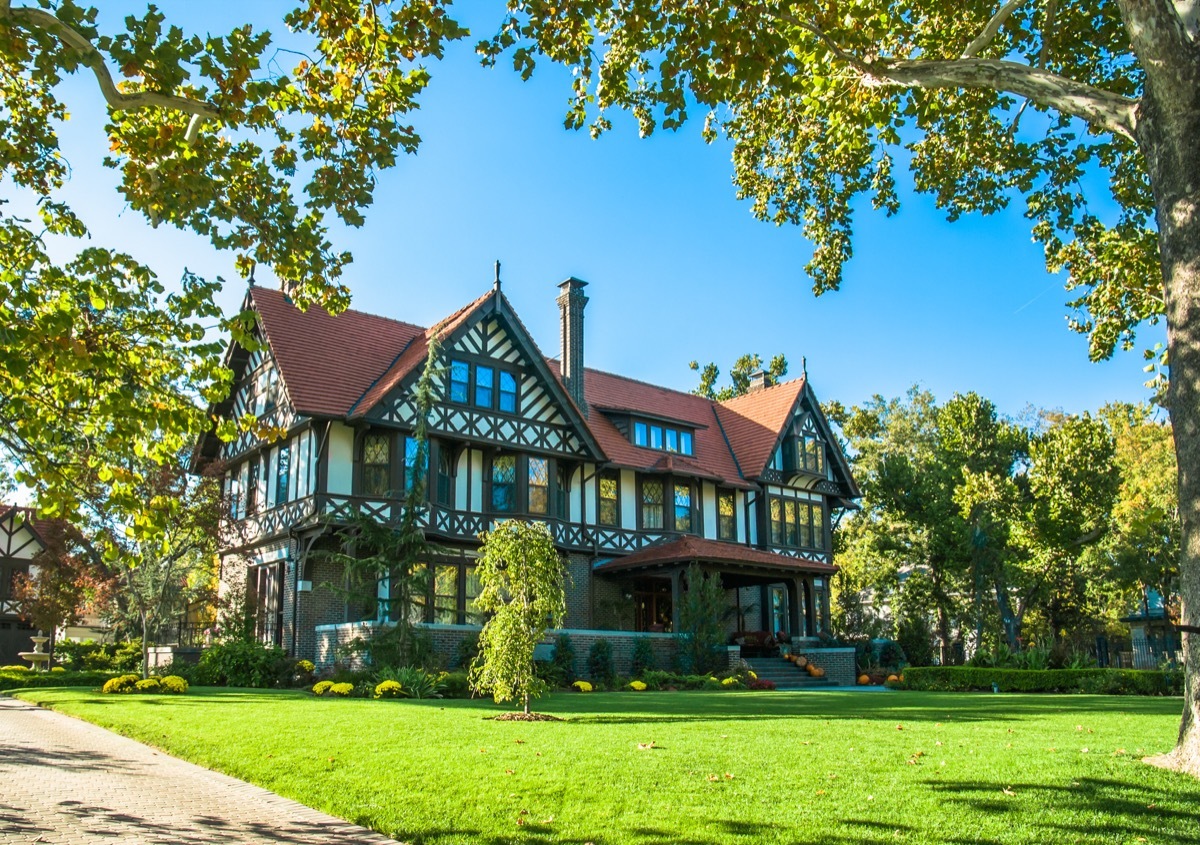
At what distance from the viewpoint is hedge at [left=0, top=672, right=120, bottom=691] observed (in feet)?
78.1

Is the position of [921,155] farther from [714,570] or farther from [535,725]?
[714,570]

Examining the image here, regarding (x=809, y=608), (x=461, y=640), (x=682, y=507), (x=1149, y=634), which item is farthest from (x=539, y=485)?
(x=1149, y=634)

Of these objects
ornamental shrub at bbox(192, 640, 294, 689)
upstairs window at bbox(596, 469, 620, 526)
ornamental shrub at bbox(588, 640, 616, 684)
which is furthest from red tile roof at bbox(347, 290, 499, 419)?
ornamental shrub at bbox(588, 640, 616, 684)

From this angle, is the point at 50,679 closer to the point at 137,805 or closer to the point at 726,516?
the point at 137,805

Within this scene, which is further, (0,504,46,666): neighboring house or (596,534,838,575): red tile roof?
(0,504,46,666): neighboring house

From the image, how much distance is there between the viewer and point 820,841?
653 cm

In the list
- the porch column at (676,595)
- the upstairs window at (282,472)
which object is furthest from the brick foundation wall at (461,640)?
the upstairs window at (282,472)

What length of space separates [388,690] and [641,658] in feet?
30.9

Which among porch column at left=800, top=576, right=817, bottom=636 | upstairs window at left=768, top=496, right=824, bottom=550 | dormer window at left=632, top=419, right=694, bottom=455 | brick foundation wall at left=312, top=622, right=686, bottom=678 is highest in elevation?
dormer window at left=632, top=419, right=694, bottom=455

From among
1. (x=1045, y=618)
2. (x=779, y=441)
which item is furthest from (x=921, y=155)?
(x=1045, y=618)

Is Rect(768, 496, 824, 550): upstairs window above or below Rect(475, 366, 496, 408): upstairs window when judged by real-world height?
below

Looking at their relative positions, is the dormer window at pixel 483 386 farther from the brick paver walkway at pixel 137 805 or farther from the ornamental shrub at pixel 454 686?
the brick paver walkway at pixel 137 805

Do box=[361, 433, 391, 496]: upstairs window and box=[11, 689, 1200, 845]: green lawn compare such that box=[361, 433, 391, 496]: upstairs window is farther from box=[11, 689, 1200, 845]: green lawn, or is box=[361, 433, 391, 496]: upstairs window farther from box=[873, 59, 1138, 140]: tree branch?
box=[873, 59, 1138, 140]: tree branch

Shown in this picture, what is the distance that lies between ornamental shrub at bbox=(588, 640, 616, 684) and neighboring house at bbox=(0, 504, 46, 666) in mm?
28816
